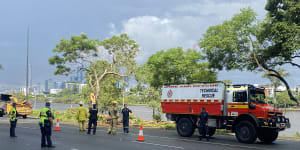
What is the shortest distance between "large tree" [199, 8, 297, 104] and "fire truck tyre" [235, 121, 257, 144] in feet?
17.6

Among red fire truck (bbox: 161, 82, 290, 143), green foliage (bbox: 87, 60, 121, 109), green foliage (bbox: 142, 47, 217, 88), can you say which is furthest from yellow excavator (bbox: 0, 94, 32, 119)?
red fire truck (bbox: 161, 82, 290, 143)

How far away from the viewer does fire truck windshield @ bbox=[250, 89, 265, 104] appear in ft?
55.5

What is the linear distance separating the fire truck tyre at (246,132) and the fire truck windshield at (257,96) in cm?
130

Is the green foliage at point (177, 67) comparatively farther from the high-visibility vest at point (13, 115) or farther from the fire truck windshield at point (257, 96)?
the high-visibility vest at point (13, 115)

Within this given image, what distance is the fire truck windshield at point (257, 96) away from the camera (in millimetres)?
16906

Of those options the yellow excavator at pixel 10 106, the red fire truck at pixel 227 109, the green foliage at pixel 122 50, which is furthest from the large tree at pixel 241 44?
the yellow excavator at pixel 10 106

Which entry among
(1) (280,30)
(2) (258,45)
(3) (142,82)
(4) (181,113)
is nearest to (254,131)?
(4) (181,113)

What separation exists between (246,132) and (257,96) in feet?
6.68

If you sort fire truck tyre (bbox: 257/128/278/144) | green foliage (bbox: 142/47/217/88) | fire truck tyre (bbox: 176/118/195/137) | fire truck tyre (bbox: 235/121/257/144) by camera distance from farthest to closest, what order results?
green foliage (bbox: 142/47/217/88) → fire truck tyre (bbox: 176/118/195/137) → fire truck tyre (bbox: 257/128/278/144) → fire truck tyre (bbox: 235/121/257/144)

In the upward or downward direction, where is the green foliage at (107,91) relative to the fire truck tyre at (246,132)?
upward

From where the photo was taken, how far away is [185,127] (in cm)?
1930

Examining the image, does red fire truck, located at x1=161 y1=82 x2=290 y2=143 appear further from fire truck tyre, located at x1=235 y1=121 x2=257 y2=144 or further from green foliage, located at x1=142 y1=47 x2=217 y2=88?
green foliage, located at x1=142 y1=47 x2=217 y2=88

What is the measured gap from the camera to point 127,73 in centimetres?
3316

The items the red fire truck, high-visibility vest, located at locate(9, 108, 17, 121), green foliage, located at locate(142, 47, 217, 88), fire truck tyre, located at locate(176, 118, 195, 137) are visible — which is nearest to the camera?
the red fire truck
